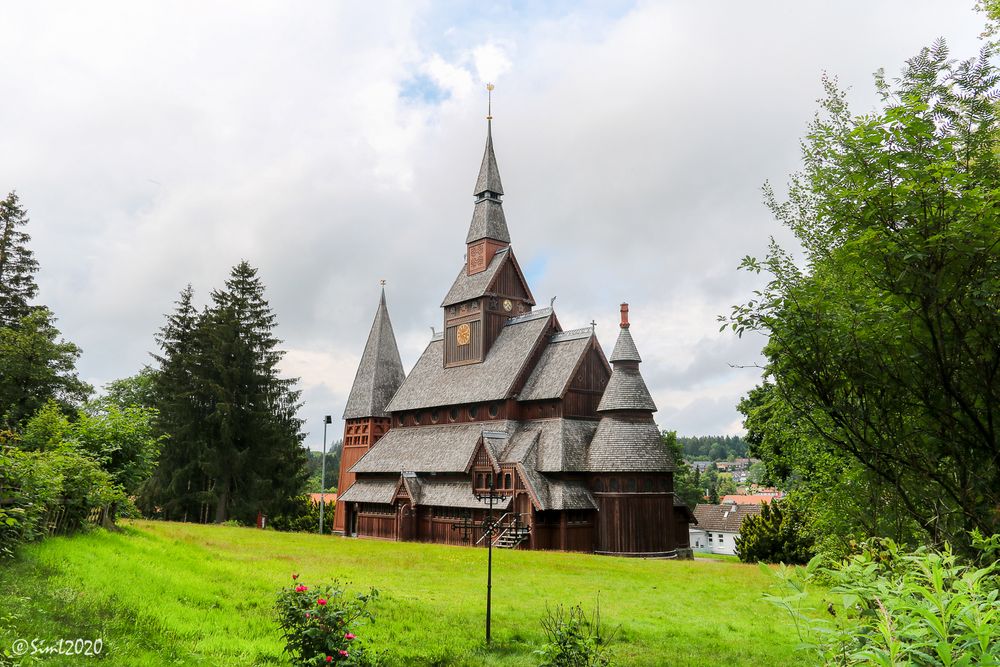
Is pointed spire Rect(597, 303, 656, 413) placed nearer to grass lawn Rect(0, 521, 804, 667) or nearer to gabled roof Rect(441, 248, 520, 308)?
gabled roof Rect(441, 248, 520, 308)

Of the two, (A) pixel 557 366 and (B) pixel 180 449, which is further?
(B) pixel 180 449

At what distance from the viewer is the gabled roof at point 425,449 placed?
37938 mm

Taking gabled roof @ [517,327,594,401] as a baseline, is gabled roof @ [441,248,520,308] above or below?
above

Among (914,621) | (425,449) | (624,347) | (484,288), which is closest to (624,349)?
(624,347)

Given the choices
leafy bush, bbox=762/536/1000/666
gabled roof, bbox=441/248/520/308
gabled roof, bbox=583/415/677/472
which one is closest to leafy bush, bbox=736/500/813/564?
gabled roof, bbox=583/415/677/472

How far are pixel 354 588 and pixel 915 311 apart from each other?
538 inches

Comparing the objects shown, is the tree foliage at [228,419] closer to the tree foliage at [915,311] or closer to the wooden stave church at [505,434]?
the wooden stave church at [505,434]

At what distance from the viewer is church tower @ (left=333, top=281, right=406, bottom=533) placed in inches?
1945

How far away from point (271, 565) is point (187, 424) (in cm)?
3137

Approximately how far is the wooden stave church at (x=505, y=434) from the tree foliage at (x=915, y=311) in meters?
24.4

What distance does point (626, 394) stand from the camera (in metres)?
34.8

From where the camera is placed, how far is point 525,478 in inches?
1308

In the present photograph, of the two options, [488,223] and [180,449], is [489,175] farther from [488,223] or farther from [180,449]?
[180,449]

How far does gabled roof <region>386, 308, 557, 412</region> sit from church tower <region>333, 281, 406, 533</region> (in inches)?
105
